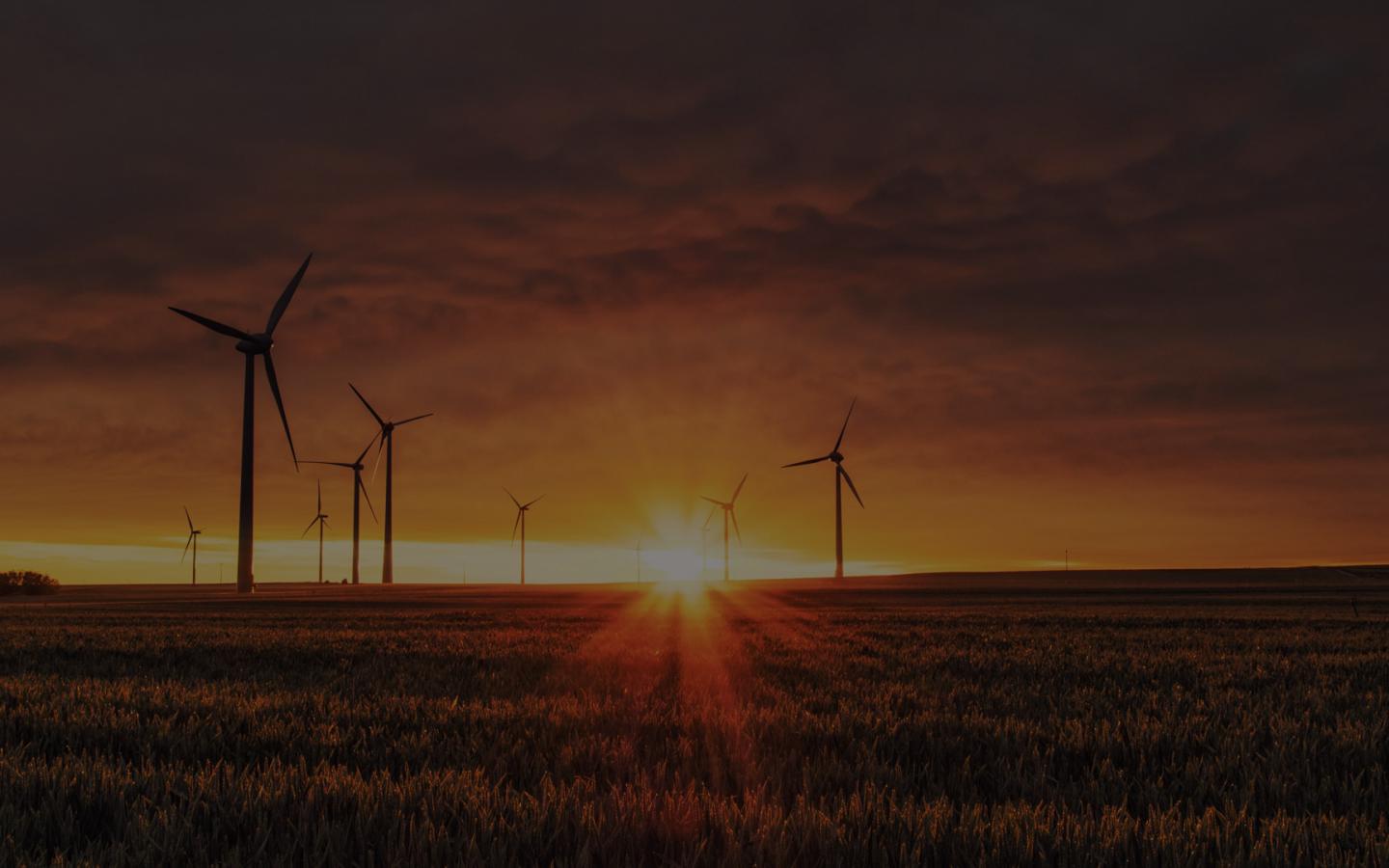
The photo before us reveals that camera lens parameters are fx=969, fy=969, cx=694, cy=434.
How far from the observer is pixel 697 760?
8273 mm

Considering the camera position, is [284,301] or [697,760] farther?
[284,301]

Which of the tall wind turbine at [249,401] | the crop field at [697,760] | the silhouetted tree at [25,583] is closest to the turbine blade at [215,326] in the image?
the tall wind turbine at [249,401]

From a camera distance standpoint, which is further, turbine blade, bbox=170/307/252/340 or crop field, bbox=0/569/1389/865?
turbine blade, bbox=170/307/252/340

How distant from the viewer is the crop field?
16.9 ft

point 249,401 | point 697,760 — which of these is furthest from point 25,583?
point 697,760

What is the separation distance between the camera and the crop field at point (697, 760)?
516cm

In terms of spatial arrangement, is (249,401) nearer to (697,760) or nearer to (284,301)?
(284,301)

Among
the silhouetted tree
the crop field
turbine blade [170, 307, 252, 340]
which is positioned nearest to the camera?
the crop field

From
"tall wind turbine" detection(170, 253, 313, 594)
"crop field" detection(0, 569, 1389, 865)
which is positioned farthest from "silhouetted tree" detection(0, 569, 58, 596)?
"crop field" detection(0, 569, 1389, 865)

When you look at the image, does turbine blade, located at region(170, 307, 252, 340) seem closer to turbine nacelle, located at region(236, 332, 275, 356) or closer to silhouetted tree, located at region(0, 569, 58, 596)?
turbine nacelle, located at region(236, 332, 275, 356)

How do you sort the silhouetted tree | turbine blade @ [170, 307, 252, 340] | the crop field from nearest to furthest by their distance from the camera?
the crop field < turbine blade @ [170, 307, 252, 340] < the silhouetted tree

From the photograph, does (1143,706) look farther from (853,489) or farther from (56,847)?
(853,489)

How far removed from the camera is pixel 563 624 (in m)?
32.9

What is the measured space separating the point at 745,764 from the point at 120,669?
1443cm
